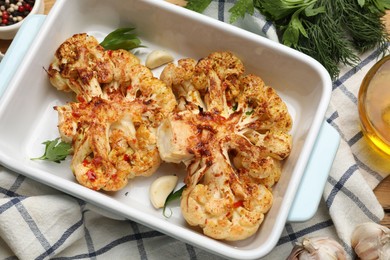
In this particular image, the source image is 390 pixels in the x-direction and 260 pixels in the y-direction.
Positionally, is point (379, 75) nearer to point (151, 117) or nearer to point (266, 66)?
point (266, 66)

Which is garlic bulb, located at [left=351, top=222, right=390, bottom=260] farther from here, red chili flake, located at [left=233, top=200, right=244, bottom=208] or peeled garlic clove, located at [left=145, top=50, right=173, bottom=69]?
peeled garlic clove, located at [left=145, top=50, right=173, bottom=69]

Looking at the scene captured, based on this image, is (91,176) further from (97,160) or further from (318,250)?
(318,250)

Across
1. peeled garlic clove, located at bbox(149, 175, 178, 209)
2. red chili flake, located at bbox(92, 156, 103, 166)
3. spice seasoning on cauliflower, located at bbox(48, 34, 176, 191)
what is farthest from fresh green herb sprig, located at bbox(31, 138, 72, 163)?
peeled garlic clove, located at bbox(149, 175, 178, 209)

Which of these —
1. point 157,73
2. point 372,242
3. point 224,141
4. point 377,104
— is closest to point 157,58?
point 157,73

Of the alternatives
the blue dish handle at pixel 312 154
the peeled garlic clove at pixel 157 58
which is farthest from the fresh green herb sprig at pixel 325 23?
the blue dish handle at pixel 312 154

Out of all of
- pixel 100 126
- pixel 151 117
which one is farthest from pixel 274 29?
pixel 100 126
